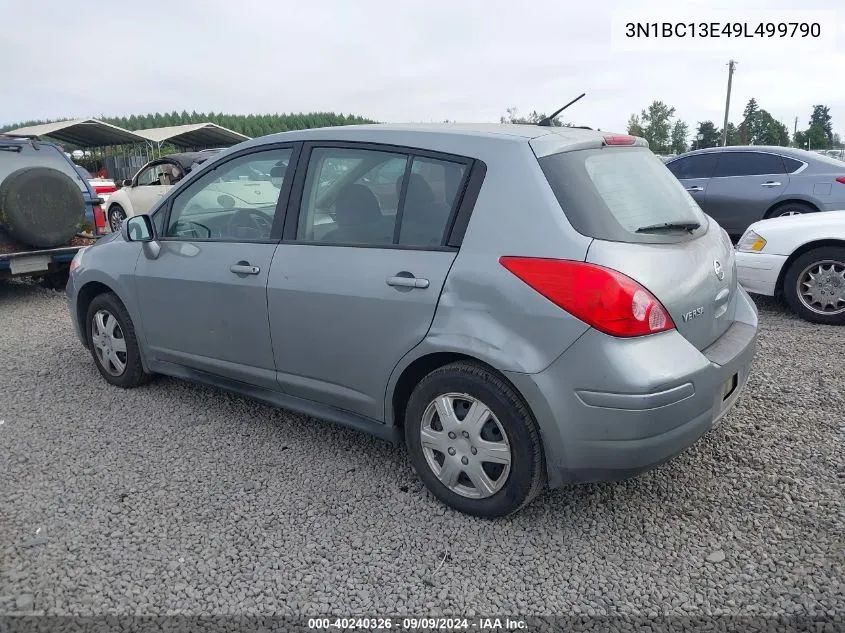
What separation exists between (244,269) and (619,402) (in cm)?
203

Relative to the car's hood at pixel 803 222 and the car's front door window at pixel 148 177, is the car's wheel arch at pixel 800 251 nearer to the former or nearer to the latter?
the car's hood at pixel 803 222

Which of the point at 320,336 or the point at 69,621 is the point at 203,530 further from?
the point at 320,336

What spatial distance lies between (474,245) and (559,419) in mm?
776

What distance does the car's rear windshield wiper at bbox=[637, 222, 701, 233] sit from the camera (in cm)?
287

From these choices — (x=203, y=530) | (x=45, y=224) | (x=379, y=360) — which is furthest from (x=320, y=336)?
(x=45, y=224)

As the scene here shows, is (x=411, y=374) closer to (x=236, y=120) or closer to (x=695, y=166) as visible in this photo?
(x=695, y=166)

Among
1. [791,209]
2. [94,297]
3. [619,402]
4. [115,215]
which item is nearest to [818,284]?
[791,209]

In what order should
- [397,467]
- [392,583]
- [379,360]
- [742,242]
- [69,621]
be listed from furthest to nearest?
[742,242], [397,467], [379,360], [392,583], [69,621]

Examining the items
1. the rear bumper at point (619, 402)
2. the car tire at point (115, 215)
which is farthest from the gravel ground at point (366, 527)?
the car tire at point (115, 215)

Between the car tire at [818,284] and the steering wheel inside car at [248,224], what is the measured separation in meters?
4.68

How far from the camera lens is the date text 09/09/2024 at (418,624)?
7.84ft

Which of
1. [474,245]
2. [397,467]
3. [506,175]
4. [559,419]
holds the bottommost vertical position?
[397,467]

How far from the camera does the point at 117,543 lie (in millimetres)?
2881

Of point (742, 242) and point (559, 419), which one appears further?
point (742, 242)
